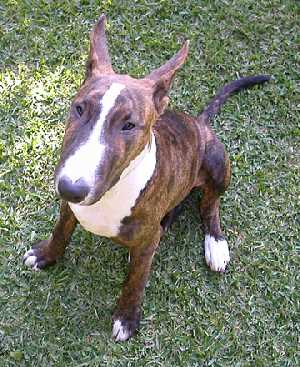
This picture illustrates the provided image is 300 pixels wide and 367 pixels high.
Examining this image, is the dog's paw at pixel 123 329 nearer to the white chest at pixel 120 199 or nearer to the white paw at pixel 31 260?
the white paw at pixel 31 260

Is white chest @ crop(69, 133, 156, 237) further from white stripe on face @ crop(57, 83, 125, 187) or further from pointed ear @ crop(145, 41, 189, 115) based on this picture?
white stripe on face @ crop(57, 83, 125, 187)

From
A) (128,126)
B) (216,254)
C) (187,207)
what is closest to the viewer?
(128,126)

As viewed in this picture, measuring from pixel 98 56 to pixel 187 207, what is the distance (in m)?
1.60

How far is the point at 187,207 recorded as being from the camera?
14.6 ft

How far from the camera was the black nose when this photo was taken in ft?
8.48

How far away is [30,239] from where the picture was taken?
4.15 meters

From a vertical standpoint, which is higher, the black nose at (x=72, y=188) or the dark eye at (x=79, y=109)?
the dark eye at (x=79, y=109)

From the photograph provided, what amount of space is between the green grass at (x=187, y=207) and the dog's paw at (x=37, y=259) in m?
0.06

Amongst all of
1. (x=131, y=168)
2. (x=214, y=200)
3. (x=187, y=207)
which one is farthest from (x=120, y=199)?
(x=187, y=207)

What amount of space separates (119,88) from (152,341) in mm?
1767

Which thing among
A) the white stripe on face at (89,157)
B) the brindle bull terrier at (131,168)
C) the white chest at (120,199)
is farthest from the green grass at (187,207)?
the white stripe on face at (89,157)

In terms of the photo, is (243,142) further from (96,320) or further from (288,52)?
(96,320)

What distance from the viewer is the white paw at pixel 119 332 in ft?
12.7

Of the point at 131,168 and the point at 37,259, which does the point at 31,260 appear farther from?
the point at 131,168
